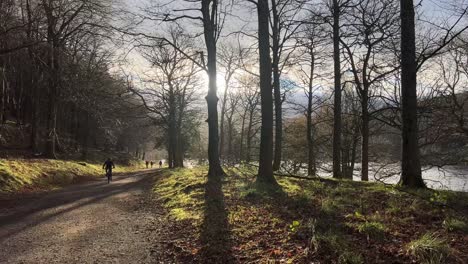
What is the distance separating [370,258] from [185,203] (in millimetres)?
6443

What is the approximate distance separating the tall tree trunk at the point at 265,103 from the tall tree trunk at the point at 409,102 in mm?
3876

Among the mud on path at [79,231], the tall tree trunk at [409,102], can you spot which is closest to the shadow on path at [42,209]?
the mud on path at [79,231]

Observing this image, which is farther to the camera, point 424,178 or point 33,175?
point 424,178

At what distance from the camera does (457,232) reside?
191 inches

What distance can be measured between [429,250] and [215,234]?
12.2ft

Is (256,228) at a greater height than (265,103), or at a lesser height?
lesser

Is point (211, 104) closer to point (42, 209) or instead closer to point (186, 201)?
point (186, 201)

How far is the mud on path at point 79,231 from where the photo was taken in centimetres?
625

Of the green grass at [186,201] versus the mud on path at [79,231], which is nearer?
the mud on path at [79,231]

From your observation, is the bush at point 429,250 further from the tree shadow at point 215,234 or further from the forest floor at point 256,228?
the tree shadow at point 215,234

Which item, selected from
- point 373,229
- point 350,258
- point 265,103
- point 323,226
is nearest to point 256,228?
point 323,226

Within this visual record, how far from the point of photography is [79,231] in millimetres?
7918

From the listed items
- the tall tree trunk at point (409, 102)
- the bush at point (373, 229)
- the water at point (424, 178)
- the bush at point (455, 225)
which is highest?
the tall tree trunk at point (409, 102)

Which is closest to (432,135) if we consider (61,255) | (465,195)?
(465,195)
